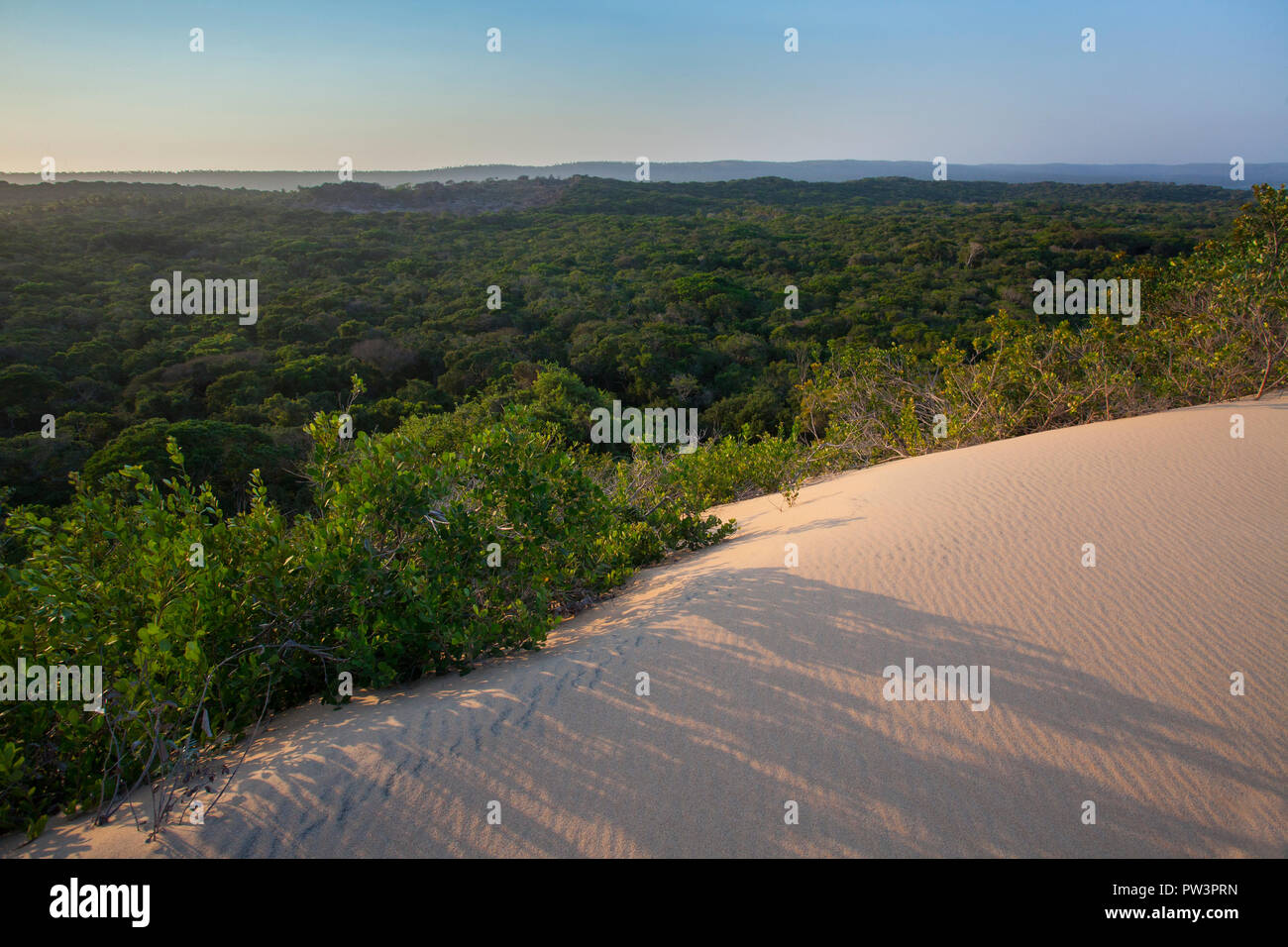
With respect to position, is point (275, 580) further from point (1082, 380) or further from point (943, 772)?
point (1082, 380)

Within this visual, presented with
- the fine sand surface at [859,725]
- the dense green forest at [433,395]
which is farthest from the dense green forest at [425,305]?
the fine sand surface at [859,725]

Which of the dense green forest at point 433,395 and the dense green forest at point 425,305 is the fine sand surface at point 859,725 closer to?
the dense green forest at point 433,395

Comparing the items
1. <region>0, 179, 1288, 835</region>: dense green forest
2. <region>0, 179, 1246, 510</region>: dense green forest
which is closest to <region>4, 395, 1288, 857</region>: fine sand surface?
<region>0, 179, 1288, 835</region>: dense green forest

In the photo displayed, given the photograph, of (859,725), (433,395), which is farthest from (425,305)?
(859,725)

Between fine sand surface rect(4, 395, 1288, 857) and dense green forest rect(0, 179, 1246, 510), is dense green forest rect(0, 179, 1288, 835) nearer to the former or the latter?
dense green forest rect(0, 179, 1246, 510)
